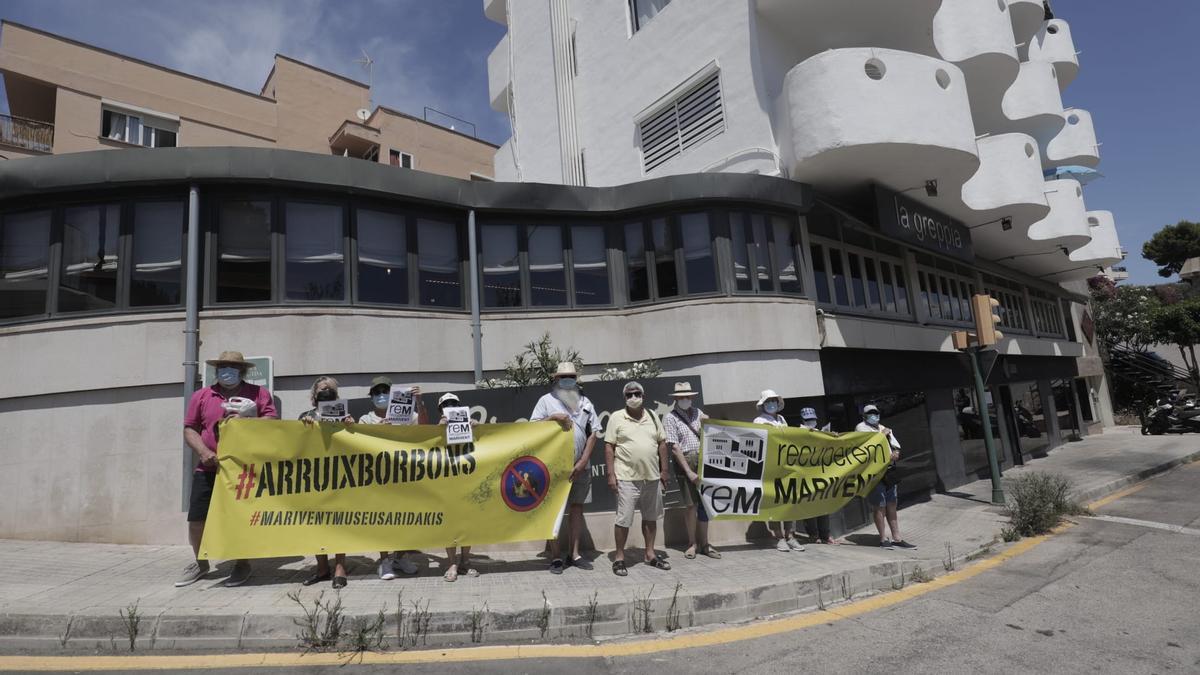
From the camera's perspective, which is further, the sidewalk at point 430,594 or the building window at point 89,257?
the building window at point 89,257

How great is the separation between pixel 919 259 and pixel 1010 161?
2.88 m

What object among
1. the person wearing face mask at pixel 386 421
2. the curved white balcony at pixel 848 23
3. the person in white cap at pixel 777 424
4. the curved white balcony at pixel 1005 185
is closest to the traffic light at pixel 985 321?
the curved white balcony at pixel 1005 185

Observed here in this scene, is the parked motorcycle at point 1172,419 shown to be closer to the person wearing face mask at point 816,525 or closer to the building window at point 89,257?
the person wearing face mask at point 816,525

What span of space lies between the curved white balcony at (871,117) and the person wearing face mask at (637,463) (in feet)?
19.5

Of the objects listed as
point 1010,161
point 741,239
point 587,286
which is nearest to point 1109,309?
point 1010,161

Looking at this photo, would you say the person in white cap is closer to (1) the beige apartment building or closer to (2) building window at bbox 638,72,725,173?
(2) building window at bbox 638,72,725,173

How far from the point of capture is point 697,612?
515cm

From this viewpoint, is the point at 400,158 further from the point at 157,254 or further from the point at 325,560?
the point at 325,560

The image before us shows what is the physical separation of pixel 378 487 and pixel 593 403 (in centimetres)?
265

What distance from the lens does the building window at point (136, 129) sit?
722 inches

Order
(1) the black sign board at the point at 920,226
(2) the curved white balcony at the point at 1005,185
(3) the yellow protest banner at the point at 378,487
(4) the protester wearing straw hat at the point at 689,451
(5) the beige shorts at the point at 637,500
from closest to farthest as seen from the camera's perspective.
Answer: (3) the yellow protest banner at the point at 378,487 < (5) the beige shorts at the point at 637,500 < (4) the protester wearing straw hat at the point at 689,451 < (1) the black sign board at the point at 920,226 < (2) the curved white balcony at the point at 1005,185

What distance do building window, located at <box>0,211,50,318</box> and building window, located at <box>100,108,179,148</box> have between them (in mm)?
12287

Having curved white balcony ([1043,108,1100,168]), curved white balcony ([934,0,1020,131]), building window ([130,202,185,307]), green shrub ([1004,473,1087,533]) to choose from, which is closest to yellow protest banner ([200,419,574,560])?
building window ([130,202,185,307])

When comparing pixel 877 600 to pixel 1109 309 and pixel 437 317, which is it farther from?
pixel 1109 309
